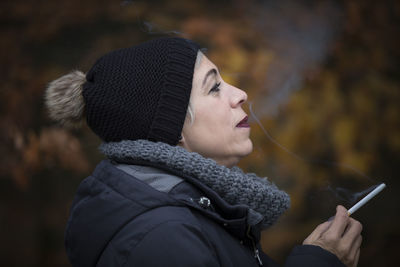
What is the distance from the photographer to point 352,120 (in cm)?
328

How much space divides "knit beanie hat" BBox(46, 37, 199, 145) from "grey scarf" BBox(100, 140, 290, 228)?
0.07 m

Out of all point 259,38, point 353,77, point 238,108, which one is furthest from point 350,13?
point 238,108

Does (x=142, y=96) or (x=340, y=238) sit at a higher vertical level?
(x=142, y=96)

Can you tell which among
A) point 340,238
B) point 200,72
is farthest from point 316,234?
point 200,72

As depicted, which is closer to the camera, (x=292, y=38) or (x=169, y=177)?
(x=169, y=177)

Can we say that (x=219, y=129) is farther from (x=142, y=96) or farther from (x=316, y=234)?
(x=316, y=234)

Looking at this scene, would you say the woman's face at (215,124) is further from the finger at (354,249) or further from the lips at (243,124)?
the finger at (354,249)

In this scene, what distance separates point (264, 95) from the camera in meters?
3.04

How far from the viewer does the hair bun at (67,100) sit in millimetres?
1596

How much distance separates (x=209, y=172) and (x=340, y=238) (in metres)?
0.50

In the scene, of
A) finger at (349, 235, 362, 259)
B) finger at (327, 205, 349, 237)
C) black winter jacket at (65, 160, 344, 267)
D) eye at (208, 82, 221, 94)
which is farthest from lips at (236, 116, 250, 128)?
finger at (349, 235, 362, 259)

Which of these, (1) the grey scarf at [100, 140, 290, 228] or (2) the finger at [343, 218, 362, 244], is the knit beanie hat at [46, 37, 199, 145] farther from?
(2) the finger at [343, 218, 362, 244]

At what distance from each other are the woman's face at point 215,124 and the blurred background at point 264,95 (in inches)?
60.1

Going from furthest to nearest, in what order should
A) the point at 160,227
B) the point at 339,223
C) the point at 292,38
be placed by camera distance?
the point at 292,38 → the point at 339,223 → the point at 160,227
